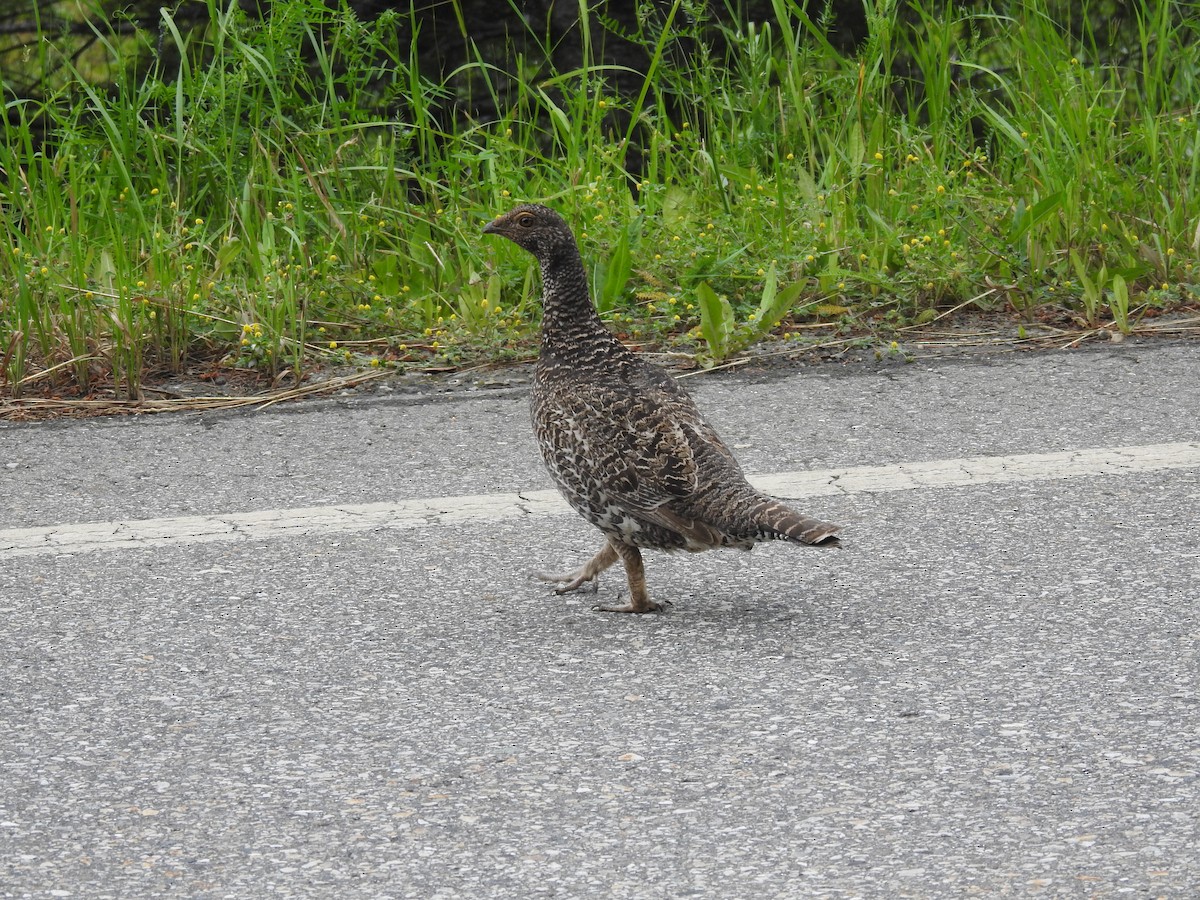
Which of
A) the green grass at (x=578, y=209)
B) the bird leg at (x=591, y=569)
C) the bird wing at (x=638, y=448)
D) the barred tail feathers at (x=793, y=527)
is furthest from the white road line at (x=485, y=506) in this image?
the green grass at (x=578, y=209)

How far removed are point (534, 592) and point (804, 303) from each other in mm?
2615

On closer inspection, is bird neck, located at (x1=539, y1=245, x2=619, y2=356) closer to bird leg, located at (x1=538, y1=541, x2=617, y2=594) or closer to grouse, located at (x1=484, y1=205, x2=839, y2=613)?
grouse, located at (x1=484, y1=205, x2=839, y2=613)

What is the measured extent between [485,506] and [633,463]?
837mm

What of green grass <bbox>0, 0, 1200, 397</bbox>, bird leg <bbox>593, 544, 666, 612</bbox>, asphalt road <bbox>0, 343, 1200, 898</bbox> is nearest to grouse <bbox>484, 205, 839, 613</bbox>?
bird leg <bbox>593, 544, 666, 612</bbox>

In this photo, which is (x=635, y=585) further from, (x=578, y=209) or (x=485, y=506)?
(x=578, y=209)

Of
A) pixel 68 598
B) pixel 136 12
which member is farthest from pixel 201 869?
pixel 136 12

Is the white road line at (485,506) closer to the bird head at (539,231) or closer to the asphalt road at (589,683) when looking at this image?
the asphalt road at (589,683)

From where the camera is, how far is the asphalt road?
2.60m

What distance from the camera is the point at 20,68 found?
8.28m

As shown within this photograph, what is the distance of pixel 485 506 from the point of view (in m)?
4.50

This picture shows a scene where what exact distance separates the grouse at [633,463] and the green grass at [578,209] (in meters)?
1.77

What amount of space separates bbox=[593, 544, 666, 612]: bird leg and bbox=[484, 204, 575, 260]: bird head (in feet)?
2.93

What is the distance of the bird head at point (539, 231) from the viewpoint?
14.2ft

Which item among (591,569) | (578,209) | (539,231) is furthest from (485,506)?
(578,209)
